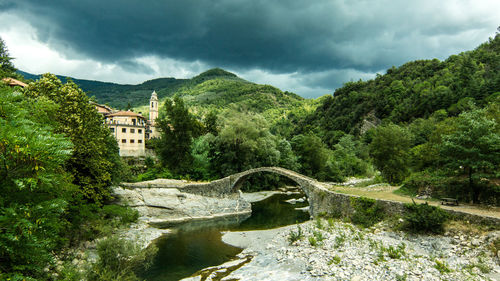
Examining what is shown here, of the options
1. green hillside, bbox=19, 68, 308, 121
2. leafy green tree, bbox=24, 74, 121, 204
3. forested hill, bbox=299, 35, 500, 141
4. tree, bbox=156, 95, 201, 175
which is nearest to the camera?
leafy green tree, bbox=24, 74, 121, 204

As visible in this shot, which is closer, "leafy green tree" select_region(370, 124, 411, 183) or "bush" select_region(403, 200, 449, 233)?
"bush" select_region(403, 200, 449, 233)

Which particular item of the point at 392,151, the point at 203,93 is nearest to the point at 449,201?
the point at 392,151

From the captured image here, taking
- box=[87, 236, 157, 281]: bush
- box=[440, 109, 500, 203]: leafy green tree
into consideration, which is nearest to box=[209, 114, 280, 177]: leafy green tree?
box=[440, 109, 500, 203]: leafy green tree

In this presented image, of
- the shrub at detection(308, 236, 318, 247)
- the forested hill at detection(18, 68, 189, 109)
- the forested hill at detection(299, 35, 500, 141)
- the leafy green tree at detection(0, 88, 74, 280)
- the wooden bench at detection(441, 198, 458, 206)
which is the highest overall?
the forested hill at detection(18, 68, 189, 109)

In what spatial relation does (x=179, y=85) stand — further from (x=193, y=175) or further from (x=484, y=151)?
(x=484, y=151)

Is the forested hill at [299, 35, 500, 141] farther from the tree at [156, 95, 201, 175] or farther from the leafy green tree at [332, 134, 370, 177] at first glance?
the tree at [156, 95, 201, 175]

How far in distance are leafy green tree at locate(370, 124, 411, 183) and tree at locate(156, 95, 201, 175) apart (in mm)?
24382

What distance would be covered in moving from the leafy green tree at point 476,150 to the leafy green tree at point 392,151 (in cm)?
1157

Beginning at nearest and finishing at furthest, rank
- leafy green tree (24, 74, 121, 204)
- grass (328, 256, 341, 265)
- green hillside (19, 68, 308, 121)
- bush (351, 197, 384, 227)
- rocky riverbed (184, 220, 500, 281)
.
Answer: rocky riverbed (184, 220, 500, 281)
grass (328, 256, 341, 265)
leafy green tree (24, 74, 121, 204)
bush (351, 197, 384, 227)
green hillside (19, 68, 308, 121)

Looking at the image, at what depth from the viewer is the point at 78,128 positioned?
15.2 m

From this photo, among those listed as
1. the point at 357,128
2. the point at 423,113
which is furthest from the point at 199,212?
the point at 357,128

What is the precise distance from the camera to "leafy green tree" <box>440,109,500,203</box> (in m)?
12.7

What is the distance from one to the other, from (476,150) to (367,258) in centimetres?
817

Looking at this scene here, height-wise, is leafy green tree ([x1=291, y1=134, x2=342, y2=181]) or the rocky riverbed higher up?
leafy green tree ([x1=291, y1=134, x2=342, y2=181])
